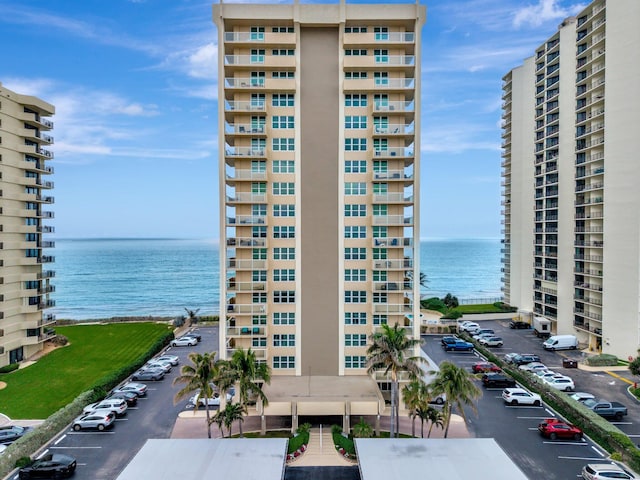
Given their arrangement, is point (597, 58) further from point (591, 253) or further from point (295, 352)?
point (295, 352)

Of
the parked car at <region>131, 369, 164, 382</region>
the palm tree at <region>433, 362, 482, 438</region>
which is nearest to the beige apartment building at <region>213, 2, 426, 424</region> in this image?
the palm tree at <region>433, 362, 482, 438</region>

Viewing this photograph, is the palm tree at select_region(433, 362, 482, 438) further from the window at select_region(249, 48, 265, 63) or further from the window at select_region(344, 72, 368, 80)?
the window at select_region(249, 48, 265, 63)

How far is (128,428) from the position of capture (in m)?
33.5

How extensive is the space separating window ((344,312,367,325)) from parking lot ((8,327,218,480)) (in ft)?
54.3

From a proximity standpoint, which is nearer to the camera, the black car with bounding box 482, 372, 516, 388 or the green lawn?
the green lawn

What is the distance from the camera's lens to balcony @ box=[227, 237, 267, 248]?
3822 centimetres

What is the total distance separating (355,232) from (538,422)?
70.7 ft

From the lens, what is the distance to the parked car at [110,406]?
3472 centimetres

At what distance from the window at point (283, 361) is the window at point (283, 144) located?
1890cm

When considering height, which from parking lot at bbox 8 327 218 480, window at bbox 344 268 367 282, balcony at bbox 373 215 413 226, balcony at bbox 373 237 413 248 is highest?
balcony at bbox 373 215 413 226

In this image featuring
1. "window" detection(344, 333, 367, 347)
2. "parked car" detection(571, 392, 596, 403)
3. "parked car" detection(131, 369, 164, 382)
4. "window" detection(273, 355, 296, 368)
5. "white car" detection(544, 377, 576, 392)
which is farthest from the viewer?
"parked car" detection(131, 369, 164, 382)

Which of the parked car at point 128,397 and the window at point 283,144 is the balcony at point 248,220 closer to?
the window at point 283,144

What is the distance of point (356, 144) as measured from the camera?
127 feet

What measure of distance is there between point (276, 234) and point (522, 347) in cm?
3765
